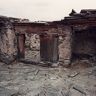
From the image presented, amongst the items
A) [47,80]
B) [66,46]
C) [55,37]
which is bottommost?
[47,80]

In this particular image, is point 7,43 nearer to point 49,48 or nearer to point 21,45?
point 21,45

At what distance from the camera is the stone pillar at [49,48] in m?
10.5

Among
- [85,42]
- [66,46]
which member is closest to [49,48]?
[66,46]

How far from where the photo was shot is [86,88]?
7.77 m

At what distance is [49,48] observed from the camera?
10.7 meters

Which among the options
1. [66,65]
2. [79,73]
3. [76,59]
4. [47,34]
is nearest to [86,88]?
[79,73]

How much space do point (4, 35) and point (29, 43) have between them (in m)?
1.60

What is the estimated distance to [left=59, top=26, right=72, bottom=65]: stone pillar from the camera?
10062 mm

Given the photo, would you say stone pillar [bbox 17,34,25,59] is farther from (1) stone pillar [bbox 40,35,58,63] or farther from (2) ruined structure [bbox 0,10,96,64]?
(1) stone pillar [bbox 40,35,58,63]

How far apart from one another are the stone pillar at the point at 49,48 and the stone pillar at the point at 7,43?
1.82 metres

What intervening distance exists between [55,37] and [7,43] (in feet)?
9.89

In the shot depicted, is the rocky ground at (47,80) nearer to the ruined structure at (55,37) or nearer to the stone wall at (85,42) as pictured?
the ruined structure at (55,37)

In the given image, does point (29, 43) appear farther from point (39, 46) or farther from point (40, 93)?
point (40, 93)

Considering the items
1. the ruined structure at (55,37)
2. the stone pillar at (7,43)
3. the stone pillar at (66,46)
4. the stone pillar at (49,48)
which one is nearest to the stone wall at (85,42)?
the ruined structure at (55,37)
